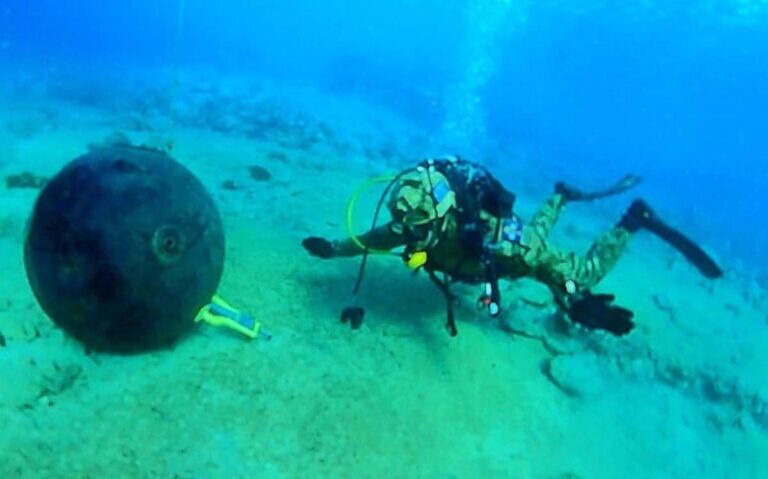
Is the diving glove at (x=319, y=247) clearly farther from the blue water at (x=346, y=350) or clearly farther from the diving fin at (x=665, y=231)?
the diving fin at (x=665, y=231)

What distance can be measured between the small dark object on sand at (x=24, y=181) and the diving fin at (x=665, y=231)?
24.5 feet

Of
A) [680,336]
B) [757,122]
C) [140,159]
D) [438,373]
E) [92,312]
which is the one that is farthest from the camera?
[757,122]

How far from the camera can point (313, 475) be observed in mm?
4070

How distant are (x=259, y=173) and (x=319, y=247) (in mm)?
4639

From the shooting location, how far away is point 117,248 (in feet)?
11.2

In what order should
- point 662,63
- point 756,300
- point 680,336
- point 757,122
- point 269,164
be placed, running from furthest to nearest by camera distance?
1. point 757,122
2. point 662,63
3. point 756,300
4. point 269,164
5. point 680,336

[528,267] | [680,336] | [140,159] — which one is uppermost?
[140,159]

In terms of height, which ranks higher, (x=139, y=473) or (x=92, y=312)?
(x=92, y=312)

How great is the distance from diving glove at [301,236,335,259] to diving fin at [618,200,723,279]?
11.0ft

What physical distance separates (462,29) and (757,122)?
39694 mm

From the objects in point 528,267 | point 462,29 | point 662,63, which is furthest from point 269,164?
point 462,29

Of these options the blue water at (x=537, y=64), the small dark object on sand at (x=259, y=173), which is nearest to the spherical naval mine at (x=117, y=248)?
the small dark object on sand at (x=259, y=173)

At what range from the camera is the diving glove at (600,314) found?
197 inches

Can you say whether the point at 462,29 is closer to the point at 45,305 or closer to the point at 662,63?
the point at 662,63
